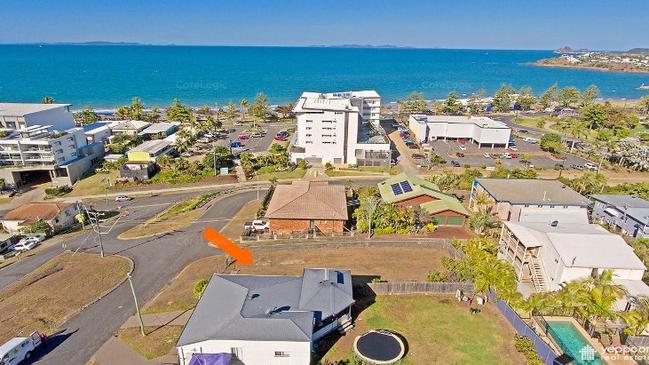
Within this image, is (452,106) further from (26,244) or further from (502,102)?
(26,244)

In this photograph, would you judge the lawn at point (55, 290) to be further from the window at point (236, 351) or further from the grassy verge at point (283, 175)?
the grassy verge at point (283, 175)

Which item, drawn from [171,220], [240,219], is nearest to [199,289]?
[240,219]

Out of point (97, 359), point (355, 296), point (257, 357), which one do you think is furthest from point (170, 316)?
point (355, 296)

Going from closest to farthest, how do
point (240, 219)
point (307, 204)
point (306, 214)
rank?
point (306, 214)
point (307, 204)
point (240, 219)

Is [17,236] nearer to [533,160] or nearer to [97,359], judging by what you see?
[97,359]

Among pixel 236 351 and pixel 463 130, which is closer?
pixel 236 351

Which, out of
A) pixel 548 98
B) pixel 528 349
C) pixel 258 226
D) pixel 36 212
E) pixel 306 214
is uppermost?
pixel 548 98
